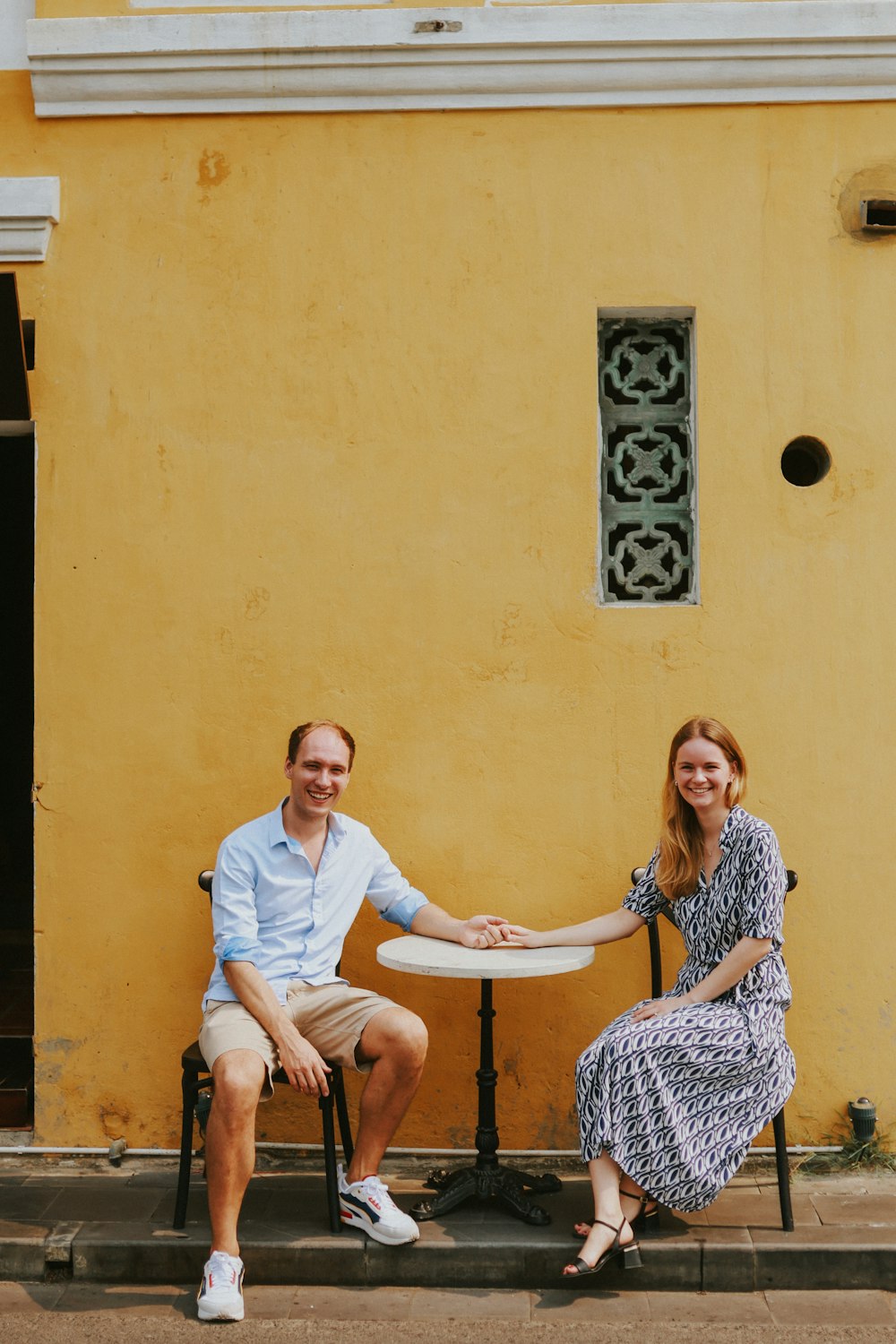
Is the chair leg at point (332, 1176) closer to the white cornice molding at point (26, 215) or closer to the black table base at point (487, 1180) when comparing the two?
the black table base at point (487, 1180)

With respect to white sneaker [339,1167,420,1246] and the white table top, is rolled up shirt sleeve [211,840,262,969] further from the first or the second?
white sneaker [339,1167,420,1246]

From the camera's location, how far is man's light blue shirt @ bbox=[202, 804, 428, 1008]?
13.7ft

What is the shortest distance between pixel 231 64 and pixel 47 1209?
403cm

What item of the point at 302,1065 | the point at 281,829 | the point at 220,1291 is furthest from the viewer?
the point at 281,829

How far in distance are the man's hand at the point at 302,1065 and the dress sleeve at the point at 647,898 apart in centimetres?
116

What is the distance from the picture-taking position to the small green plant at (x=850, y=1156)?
15.0 feet

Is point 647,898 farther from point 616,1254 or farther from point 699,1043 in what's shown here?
point 616,1254

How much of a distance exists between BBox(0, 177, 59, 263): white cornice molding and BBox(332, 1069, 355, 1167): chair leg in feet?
10.2

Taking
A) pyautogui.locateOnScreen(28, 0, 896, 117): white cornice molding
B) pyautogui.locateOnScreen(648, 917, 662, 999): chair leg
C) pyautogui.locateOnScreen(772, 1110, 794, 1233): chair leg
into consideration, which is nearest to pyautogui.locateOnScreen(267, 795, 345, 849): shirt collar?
pyautogui.locateOnScreen(648, 917, 662, 999): chair leg

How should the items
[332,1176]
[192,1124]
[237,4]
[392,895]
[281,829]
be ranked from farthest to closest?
[237,4] < [392,895] < [281,829] < [192,1124] < [332,1176]

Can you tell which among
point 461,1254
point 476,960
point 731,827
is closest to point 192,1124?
point 461,1254

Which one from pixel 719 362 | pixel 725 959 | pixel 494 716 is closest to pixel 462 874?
pixel 494 716

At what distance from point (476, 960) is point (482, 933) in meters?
0.21

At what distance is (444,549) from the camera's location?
473 cm
